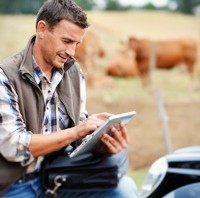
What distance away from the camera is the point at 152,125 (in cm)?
1060

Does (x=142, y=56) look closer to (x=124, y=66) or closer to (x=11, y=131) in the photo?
(x=124, y=66)

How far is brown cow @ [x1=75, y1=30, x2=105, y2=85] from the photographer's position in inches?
619

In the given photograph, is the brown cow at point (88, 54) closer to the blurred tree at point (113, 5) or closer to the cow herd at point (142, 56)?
the cow herd at point (142, 56)

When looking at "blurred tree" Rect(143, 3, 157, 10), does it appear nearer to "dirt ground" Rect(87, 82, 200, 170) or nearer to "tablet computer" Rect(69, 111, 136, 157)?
"dirt ground" Rect(87, 82, 200, 170)

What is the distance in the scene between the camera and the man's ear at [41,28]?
2953mm

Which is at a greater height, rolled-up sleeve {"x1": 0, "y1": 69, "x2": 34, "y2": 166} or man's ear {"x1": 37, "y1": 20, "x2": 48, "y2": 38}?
man's ear {"x1": 37, "y1": 20, "x2": 48, "y2": 38}

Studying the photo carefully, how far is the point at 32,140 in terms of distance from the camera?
2811 mm

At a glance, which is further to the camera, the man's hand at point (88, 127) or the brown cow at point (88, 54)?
the brown cow at point (88, 54)

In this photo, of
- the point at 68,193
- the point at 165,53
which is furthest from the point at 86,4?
the point at 68,193

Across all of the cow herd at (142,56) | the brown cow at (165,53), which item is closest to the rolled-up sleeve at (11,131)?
the cow herd at (142,56)

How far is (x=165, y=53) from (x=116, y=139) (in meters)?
15.1

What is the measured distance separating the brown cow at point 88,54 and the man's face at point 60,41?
1210 cm

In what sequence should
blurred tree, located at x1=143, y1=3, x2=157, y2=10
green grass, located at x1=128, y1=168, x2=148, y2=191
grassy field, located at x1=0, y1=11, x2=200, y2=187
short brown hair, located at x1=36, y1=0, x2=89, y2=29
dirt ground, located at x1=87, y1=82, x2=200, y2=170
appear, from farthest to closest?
blurred tree, located at x1=143, y1=3, x2=157, y2=10
grassy field, located at x1=0, y1=11, x2=200, y2=187
dirt ground, located at x1=87, y1=82, x2=200, y2=170
green grass, located at x1=128, y1=168, x2=148, y2=191
short brown hair, located at x1=36, y1=0, x2=89, y2=29

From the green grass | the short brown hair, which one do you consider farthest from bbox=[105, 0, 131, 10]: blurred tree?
the short brown hair
